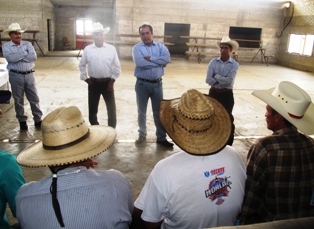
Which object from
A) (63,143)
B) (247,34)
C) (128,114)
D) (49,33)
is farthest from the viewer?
(49,33)

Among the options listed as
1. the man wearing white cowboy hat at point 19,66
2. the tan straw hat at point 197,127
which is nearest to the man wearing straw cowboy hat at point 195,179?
the tan straw hat at point 197,127

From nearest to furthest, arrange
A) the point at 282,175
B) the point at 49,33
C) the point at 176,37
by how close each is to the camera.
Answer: the point at 282,175 < the point at 49,33 < the point at 176,37

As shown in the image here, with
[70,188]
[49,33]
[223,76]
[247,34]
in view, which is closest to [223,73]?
[223,76]

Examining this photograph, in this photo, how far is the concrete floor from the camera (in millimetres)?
3369

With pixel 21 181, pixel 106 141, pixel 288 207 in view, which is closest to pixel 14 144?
pixel 21 181

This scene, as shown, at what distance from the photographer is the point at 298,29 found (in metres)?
13.1

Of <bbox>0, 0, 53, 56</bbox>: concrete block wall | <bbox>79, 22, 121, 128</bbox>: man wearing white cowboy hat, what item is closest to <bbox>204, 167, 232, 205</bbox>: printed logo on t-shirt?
<bbox>79, 22, 121, 128</bbox>: man wearing white cowboy hat

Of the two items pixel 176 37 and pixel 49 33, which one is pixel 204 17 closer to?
pixel 176 37

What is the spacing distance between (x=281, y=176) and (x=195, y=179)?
57cm

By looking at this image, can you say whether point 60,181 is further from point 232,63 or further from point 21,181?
point 232,63

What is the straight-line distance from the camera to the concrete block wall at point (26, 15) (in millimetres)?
13188

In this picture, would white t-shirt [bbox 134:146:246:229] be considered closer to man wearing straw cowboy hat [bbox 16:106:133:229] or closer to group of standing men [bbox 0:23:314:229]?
group of standing men [bbox 0:23:314:229]

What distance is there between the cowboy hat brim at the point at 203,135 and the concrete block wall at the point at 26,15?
13.9 metres

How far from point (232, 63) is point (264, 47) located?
1216 centimetres
